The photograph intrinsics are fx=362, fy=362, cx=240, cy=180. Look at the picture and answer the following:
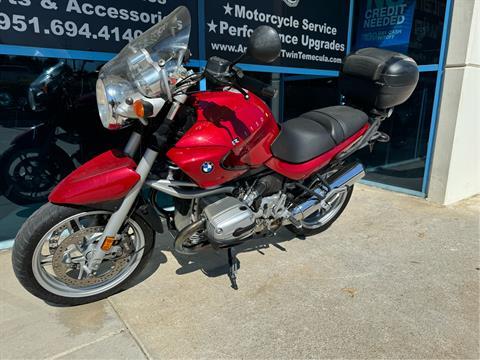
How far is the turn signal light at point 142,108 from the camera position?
5.75ft

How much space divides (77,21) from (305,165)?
6.82 feet

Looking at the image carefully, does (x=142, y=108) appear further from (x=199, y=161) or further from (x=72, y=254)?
(x=72, y=254)

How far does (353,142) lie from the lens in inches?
106

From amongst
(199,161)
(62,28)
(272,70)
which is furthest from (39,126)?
(272,70)

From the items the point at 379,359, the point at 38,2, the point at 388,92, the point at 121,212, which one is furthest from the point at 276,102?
the point at 379,359

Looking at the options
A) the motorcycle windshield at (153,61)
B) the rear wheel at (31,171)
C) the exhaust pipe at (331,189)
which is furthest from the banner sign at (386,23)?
the rear wheel at (31,171)

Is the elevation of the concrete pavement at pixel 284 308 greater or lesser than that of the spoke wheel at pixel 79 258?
lesser

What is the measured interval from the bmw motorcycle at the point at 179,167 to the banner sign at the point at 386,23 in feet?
5.93

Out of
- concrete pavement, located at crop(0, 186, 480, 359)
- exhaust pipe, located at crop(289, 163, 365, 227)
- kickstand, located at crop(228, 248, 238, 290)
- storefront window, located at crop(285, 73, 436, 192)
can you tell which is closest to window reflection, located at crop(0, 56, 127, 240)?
concrete pavement, located at crop(0, 186, 480, 359)

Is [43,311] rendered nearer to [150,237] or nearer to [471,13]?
[150,237]

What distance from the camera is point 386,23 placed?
436cm

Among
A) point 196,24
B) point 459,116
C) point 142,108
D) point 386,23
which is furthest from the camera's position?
point 386,23

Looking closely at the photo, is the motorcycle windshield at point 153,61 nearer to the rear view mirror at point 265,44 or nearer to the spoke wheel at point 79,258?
the rear view mirror at point 265,44

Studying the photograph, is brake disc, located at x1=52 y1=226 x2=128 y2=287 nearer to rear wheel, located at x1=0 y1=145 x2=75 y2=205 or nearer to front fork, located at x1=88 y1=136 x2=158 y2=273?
front fork, located at x1=88 y1=136 x2=158 y2=273
